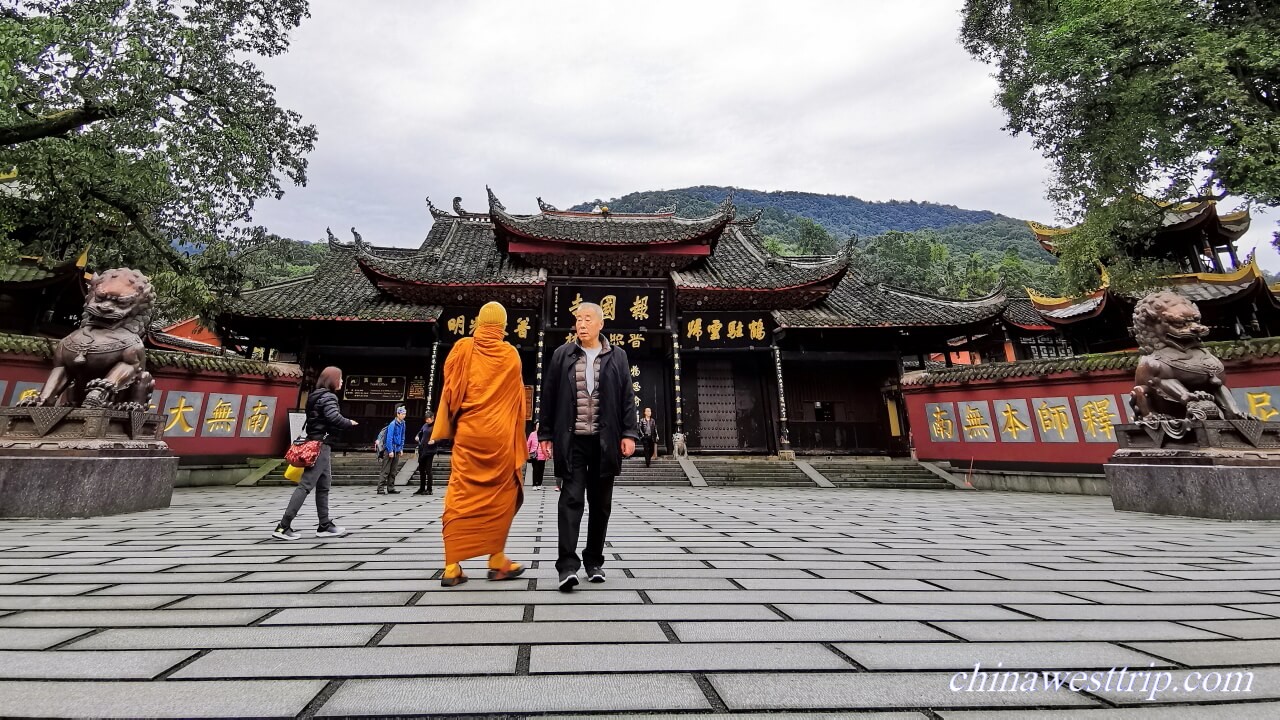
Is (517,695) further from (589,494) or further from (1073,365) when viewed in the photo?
(1073,365)

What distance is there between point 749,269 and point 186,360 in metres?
13.1

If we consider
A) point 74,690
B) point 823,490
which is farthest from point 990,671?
point 823,490

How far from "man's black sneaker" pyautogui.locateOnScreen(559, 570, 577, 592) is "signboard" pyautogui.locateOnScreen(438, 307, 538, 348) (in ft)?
34.8

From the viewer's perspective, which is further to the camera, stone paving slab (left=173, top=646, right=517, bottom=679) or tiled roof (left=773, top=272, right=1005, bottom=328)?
tiled roof (left=773, top=272, right=1005, bottom=328)

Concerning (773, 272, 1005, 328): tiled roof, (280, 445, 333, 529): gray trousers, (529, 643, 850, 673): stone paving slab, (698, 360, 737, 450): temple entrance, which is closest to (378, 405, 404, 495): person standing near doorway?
(280, 445, 333, 529): gray trousers

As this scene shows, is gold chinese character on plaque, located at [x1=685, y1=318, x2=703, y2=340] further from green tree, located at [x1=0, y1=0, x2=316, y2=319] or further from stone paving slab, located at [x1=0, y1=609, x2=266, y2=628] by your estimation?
stone paving slab, located at [x1=0, y1=609, x2=266, y2=628]

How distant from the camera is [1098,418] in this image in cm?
871

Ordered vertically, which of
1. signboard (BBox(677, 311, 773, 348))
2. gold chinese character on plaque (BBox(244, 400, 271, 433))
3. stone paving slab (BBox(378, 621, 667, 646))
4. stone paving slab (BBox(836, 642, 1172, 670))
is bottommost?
stone paving slab (BBox(836, 642, 1172, 670))

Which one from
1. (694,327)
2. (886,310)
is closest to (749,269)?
(694,327)

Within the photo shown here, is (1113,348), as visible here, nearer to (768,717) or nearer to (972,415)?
(972,415)

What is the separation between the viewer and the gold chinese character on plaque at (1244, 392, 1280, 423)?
722 centimetres

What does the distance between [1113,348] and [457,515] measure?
62.2 ft

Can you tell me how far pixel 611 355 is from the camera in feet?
9.41

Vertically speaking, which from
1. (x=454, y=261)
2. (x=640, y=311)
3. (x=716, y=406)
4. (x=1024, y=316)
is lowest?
(x=716, y=406)
